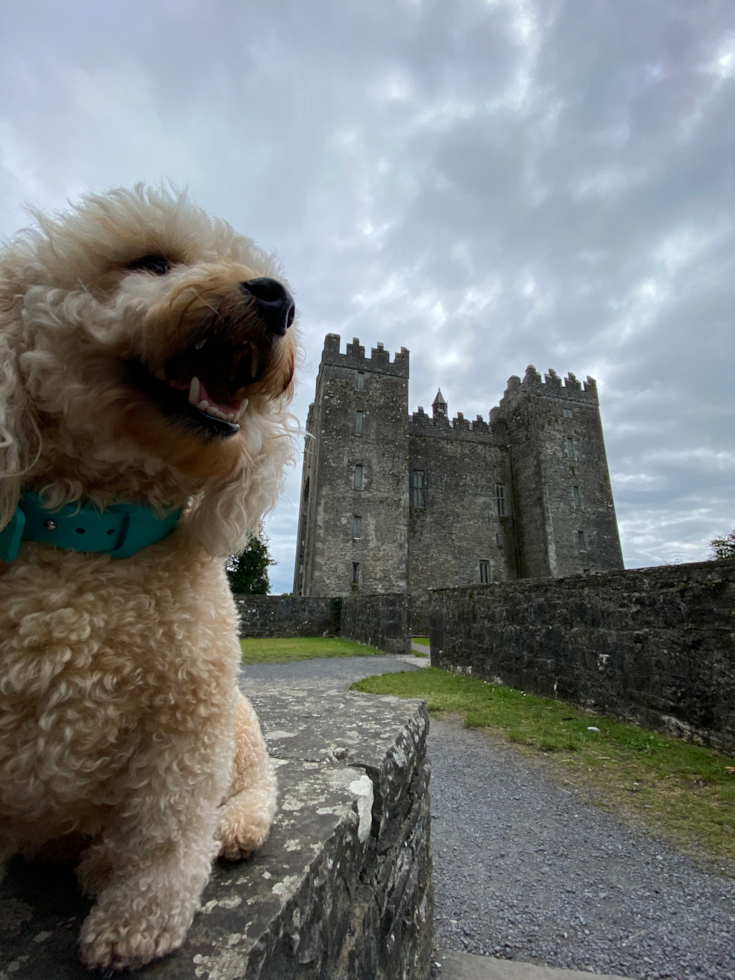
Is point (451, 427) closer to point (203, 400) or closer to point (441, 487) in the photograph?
point (441, 487)

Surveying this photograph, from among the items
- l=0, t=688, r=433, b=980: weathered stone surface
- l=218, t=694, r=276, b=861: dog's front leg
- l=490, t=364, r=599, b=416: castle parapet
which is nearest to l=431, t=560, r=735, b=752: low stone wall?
l=0, t=688, r=433, b=980: weathered stone surface

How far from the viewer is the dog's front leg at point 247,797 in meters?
1.22

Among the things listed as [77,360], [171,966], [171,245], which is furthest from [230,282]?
[171,966]

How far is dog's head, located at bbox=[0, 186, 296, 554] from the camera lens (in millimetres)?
1000

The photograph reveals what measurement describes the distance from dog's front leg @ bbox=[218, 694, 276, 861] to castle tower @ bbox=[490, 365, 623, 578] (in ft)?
90.9

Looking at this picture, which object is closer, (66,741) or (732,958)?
(66,741)

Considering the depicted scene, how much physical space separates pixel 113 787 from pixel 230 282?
110 centimetres

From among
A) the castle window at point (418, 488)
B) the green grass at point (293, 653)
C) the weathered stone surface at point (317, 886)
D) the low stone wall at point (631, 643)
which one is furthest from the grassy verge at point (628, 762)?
the castle window at point (418, 488)

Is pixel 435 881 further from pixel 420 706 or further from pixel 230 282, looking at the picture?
pixel 230 282

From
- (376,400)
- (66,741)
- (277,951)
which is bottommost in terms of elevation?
(277,951)

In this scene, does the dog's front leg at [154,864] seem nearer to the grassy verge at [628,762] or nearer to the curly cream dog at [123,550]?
the curly cream dog at [123,550]

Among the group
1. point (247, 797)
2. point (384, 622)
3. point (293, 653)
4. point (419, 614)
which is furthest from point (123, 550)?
point (419, 614)

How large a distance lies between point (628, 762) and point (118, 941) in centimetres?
448

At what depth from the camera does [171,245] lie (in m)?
1.21
